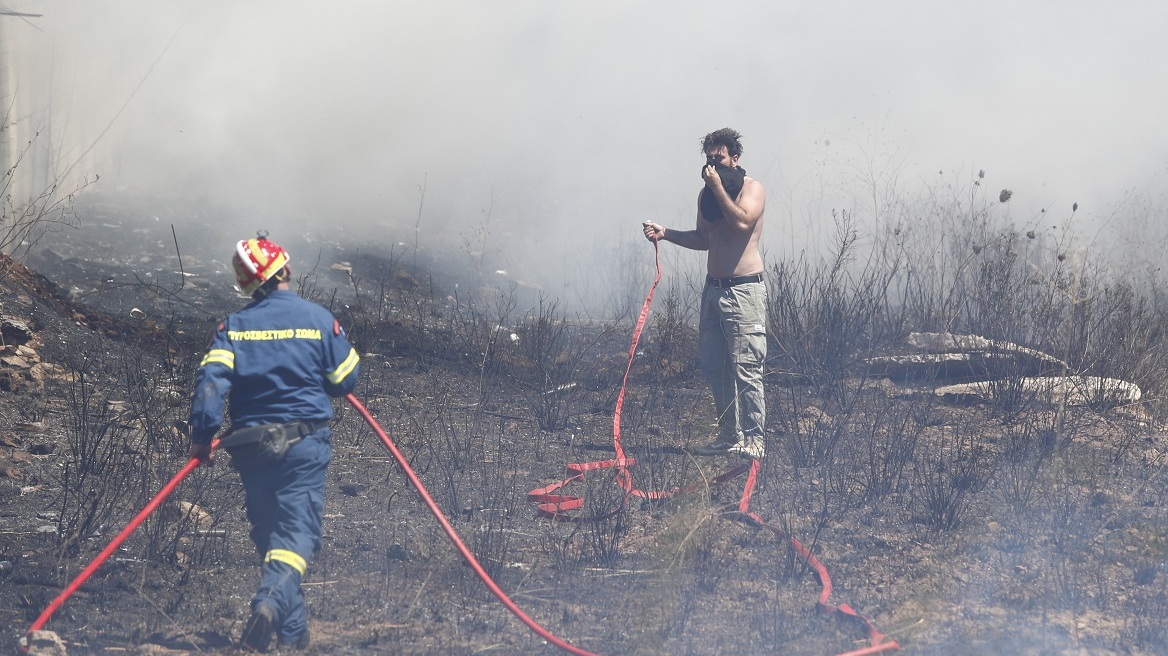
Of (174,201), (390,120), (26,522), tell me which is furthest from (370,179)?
(26,522)

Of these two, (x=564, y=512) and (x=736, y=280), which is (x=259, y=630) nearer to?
(x=564, y=512)

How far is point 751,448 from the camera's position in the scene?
5.11 metres

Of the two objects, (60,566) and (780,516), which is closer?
(60,566)

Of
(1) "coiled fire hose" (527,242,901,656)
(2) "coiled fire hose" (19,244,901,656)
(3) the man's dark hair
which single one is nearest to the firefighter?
(2) "coiled fire hose" (19,244,901,656)

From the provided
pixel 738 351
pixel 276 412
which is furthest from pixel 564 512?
pixel 276 412

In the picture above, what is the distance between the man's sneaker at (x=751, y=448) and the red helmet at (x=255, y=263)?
260 centimetres

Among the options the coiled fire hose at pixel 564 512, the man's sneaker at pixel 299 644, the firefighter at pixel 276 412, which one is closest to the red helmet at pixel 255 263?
the firefighter at pixel 276 412

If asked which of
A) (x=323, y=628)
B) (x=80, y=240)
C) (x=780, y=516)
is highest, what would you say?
(x=80, y=240)

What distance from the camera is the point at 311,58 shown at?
1250 centimetres

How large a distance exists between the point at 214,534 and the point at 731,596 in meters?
2.10

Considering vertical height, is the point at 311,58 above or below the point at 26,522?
above

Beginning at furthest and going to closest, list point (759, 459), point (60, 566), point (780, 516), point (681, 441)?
point (681, 441)
point (759, 459)
point (780, 516)
point (60, 566)

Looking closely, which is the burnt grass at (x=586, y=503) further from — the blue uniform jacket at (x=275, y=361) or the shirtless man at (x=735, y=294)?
the blue uniform jacket at (x=275, y=361)

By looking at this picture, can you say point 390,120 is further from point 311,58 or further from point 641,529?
point 641,529
